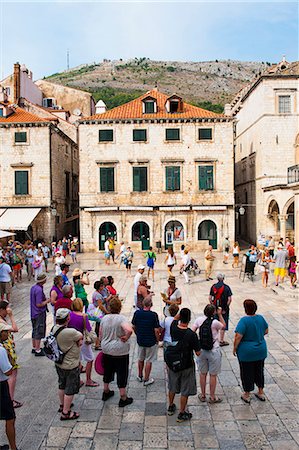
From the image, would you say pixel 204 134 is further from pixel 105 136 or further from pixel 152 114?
pixel 105 136

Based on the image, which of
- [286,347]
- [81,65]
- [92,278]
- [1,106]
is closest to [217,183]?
[92,278]

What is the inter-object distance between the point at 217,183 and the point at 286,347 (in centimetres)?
2247

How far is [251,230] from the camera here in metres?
34.5

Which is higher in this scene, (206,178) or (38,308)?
(206,178)

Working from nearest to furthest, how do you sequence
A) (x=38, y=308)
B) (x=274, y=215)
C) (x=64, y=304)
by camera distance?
(x=64, y=304) < (x=38, y=308) < (x=274, y=215)

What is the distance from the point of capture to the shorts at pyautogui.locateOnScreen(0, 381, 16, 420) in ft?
16.2

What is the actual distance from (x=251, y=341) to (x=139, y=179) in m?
25.1

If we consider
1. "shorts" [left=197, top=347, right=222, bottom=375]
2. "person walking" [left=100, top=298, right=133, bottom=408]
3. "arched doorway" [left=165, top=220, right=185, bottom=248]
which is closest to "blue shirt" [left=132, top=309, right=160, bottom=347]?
"person walking" [left=100, top=298, right=133, bottom=408]

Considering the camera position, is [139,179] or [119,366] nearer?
[119,366]

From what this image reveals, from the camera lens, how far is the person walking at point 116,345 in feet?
20.4

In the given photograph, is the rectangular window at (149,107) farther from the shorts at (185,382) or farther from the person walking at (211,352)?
the shorts at (185,382)

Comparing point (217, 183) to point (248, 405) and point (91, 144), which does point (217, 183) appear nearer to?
point (91, 144)

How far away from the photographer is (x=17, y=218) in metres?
29.0

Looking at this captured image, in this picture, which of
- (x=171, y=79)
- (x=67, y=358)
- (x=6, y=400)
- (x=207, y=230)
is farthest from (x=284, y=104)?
(x=171, y=79)
